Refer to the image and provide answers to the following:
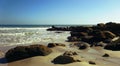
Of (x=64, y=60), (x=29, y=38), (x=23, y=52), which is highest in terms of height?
(x=23, y=52)

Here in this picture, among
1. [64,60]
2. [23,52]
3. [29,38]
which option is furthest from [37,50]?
[29,38]

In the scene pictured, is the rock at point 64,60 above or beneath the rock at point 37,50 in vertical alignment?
beneath

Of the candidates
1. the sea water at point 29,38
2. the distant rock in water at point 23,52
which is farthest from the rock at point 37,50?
the sea water at point 29,38

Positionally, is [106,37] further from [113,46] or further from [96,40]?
[113,46]

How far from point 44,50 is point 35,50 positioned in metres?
0.68

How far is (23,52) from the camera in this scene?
12.5m

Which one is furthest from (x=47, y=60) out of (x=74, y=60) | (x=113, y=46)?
(x=113, y=46)

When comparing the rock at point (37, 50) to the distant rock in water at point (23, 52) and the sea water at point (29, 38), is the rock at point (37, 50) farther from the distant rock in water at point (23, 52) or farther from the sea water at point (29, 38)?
the sea water at point (29, 38)

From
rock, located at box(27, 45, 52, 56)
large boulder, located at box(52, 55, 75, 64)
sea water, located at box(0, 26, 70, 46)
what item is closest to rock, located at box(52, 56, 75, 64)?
large boulder, located at box(52, 55, 75, 64)

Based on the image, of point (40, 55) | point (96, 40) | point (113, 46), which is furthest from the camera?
point (96, 40)

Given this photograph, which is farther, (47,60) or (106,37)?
(106,37)

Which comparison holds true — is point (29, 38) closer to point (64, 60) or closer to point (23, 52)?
point (23, 52)

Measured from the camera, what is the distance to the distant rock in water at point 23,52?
12.1 metres

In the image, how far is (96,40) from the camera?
22.6 metres
